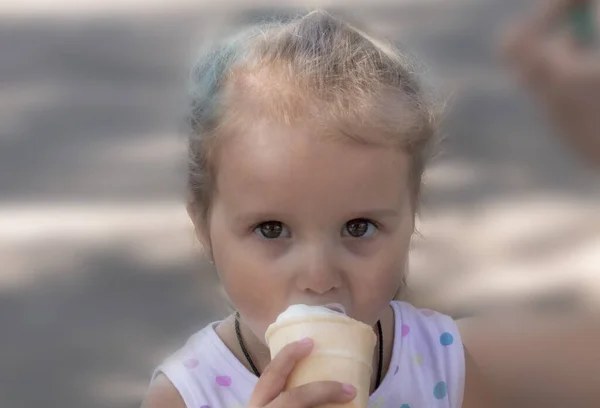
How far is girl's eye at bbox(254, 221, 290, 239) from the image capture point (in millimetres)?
1138

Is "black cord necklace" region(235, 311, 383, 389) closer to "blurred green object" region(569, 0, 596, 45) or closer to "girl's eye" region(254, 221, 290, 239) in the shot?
"girl's eye" region(254, 221, 290, 239)

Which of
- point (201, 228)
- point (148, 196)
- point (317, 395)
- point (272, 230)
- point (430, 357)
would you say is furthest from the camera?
point (148, 196)

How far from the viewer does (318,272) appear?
1094mm

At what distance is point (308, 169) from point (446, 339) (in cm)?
41

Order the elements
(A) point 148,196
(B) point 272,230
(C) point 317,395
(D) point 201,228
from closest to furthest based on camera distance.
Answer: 1. (C) point 317,395
2. (B) point 272,230
3. (D) point 201,228
4. (A) point 148,196

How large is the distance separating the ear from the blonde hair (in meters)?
0.01

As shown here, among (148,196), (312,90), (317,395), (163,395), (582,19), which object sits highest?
(148,196)

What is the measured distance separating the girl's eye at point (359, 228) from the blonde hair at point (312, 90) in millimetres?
82

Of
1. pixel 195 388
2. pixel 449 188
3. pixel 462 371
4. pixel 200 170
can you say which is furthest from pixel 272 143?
pixel 449 188

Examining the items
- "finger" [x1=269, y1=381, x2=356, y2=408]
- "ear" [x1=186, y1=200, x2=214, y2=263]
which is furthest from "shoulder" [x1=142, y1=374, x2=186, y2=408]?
"finger" [x1=269, y1=381, x2=356, y2=408]

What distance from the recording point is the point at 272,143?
3.70ft

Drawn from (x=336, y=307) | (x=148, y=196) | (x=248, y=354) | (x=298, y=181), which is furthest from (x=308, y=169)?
(x=148, y=196)

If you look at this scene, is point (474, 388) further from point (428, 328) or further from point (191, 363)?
point (191, 363)

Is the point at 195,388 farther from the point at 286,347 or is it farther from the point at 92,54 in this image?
the point at 92,54
